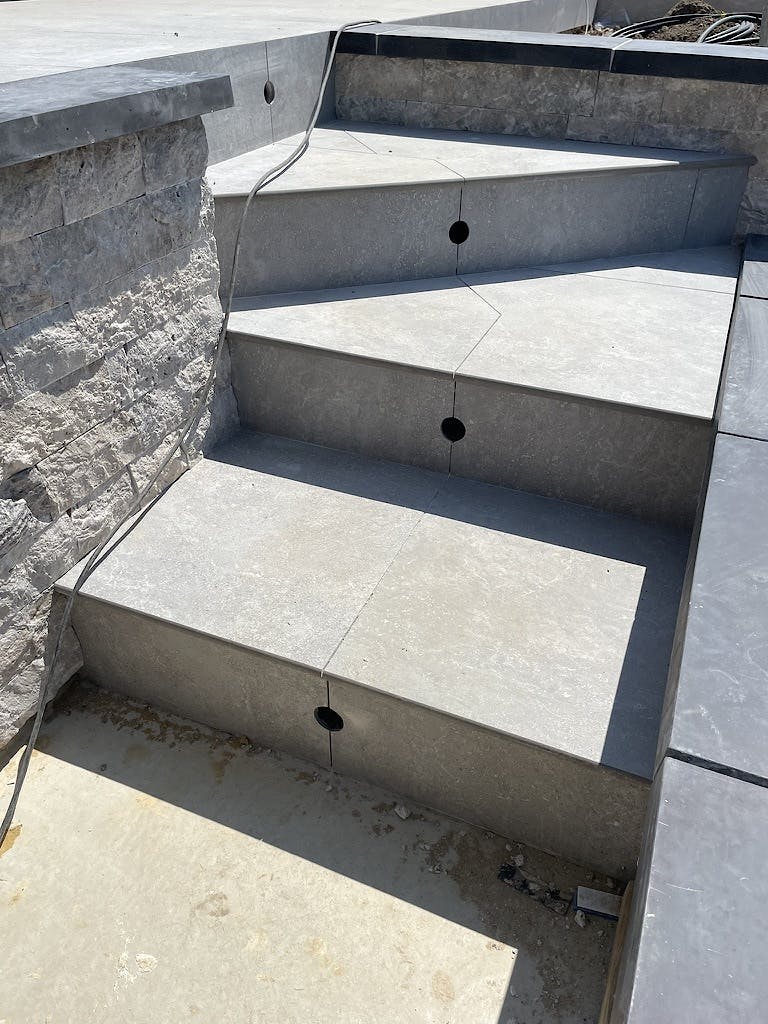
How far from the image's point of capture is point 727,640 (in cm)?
137

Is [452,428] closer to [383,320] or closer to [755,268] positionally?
[383,320]

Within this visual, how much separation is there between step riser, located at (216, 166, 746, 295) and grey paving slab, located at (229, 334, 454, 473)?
0.45 m

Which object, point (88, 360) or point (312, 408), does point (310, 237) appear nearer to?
point (312, 408)

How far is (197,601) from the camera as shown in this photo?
7.25ft

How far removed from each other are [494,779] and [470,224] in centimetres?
229

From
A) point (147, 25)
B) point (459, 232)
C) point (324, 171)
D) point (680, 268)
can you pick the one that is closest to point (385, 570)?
point (459, 232)

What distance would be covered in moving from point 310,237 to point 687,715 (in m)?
2.41

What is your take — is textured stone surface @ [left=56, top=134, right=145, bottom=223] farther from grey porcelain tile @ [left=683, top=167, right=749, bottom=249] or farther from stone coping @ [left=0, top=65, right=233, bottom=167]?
grey porcelain tile @ [left=683, top=167, right=749, bottom=249]

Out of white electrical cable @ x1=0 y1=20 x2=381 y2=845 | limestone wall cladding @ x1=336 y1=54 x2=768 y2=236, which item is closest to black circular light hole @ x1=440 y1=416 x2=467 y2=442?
white electrical cable @ x1=0 y1=20 x2=381 y2=845

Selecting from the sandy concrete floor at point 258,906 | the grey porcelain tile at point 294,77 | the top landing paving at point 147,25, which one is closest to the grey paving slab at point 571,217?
the grey porcelain tile at point 294,77

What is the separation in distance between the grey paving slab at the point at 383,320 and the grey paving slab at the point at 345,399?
0.05m

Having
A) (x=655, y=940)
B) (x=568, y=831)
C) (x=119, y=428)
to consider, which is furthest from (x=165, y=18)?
(x=655, y=940)

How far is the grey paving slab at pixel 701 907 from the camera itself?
0.97 meters

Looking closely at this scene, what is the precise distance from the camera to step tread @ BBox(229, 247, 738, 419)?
2.51 metres
